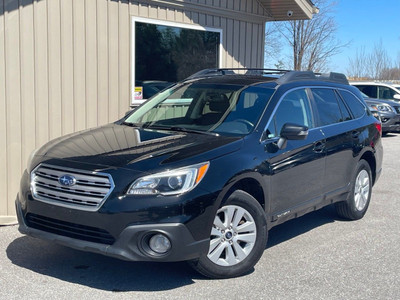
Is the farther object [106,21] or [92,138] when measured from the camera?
[106,21]

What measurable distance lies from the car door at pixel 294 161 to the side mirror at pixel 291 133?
66mm

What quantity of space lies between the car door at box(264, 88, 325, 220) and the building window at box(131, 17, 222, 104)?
9.78 feet

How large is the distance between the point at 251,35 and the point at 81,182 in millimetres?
6256

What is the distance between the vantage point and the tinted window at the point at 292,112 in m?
5.26

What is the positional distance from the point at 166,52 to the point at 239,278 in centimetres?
472

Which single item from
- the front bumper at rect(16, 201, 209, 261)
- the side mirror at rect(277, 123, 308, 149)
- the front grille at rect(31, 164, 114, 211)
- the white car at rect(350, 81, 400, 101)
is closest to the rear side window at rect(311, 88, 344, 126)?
the side mirror at rect(277, 123, 308, 149)

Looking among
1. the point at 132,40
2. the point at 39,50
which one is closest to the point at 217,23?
the point at 132,40

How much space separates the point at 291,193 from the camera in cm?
531

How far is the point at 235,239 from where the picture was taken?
4.61 meters

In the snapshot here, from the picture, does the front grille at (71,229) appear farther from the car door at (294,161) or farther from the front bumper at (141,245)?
the car door at (294,161)

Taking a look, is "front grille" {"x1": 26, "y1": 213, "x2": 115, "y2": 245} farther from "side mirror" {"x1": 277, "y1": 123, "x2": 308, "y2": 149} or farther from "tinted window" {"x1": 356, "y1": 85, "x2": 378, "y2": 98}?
"tinted window" {"x1": 356, "y1": 85, "x2": 378, "y2": 98}

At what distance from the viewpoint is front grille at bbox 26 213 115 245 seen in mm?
4168

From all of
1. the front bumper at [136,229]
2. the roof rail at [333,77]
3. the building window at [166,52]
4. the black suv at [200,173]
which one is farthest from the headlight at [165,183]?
the building window at [166,52]

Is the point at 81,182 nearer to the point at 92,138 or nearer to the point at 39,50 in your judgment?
the point at 92,138
